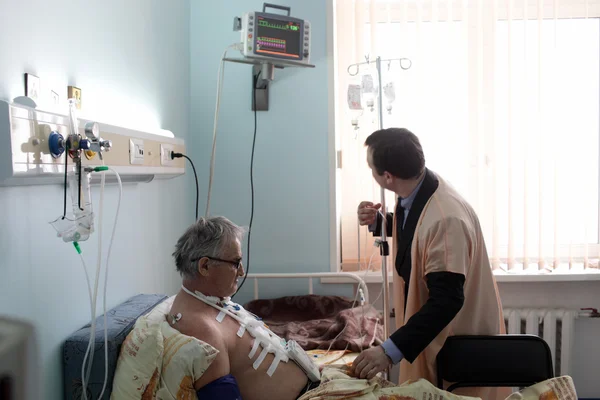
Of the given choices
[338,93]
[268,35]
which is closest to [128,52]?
[268,35]

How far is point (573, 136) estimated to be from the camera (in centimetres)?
324

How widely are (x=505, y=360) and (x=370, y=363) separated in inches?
16.7

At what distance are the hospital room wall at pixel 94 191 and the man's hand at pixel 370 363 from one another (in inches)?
32.3

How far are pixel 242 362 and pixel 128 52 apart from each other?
1185mm

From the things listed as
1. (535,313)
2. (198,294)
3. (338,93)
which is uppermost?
(338,93)

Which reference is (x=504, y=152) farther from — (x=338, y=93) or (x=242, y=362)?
(x=242, y=362)

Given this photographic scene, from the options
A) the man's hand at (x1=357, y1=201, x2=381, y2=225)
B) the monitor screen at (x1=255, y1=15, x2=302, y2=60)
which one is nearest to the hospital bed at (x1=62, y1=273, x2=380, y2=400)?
the man's hand at (x1=357, y1=201, x2=381, y2=225)

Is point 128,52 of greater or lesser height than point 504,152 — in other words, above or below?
above

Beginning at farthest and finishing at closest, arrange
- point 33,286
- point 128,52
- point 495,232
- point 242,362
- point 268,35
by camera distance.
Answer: point 495,232
point 268,35
point 128,52
point 242,362
point 33,286

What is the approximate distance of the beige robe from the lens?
5.97 feet

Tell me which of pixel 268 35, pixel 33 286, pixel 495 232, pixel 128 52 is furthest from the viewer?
pixel 495 232

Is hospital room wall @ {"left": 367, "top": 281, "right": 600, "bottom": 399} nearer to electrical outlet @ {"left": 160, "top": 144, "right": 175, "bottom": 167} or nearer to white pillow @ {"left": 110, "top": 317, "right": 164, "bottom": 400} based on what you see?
electrical outlet @ {"left": 160, "top": 144, "right": 175, "bottom": 167}

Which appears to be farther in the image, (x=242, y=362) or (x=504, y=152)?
(x=504, y=152)

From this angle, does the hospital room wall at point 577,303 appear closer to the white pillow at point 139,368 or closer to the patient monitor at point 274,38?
the patient monitor at point 274,38
